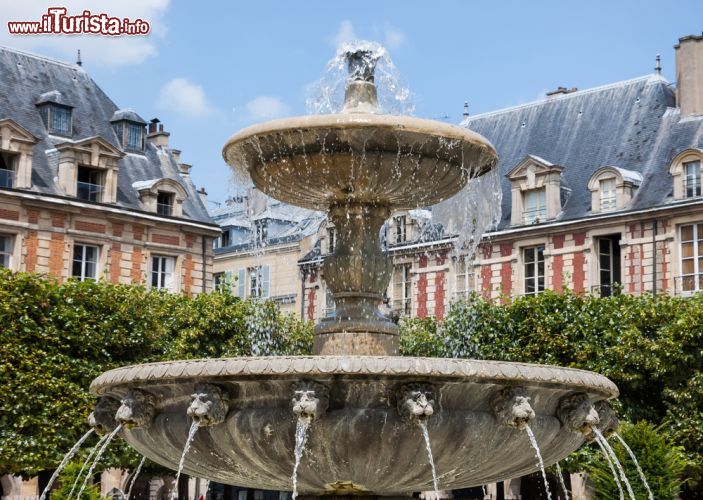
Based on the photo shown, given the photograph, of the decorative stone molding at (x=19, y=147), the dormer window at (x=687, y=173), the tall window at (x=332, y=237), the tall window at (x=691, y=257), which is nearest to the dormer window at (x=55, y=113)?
the decorative stone molding at (x=19, y=147)

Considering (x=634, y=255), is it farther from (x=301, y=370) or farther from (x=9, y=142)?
(x=301, y=370)

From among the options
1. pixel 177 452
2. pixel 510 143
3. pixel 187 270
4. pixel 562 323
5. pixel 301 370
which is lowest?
pixel 177 452

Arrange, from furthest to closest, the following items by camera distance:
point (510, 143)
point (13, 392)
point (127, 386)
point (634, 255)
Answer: point (510, 143) → point (634, 255) → point (13, 392) → point (127, 386)

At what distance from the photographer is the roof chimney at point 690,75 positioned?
38.2 metres

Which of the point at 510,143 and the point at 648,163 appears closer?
the point at 648,163

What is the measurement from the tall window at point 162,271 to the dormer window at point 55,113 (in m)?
4.86

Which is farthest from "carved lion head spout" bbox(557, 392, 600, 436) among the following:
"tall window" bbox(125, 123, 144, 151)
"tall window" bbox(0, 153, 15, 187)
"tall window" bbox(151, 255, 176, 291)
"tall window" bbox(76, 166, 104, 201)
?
"tall window" bbox(125, 123, 144, 151)


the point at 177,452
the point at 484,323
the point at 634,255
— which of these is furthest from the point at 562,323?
the point at 177,452

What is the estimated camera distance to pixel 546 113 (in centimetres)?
4347

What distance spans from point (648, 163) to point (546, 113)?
600 centimetres

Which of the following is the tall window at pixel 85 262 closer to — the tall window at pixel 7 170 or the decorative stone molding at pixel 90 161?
the decorative stone molding at pixel 90 161

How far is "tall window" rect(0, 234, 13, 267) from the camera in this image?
33.7 m

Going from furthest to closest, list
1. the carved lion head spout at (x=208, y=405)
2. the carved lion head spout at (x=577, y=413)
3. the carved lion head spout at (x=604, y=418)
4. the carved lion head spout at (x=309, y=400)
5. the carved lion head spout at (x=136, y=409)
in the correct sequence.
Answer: the carved lion head spout at (x=604, y=418) < the carved lion head spout at (x=577, y=413) < the carved lion head spout at (x=136, y=409) < the carved lion head spout at (x=208, y=405) < the carved lion head spout at (x=309, y=400)

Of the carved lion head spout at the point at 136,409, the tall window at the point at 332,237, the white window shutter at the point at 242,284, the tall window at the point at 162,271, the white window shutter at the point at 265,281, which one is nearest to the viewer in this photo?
the carved lion head spout at the point at 136,409
